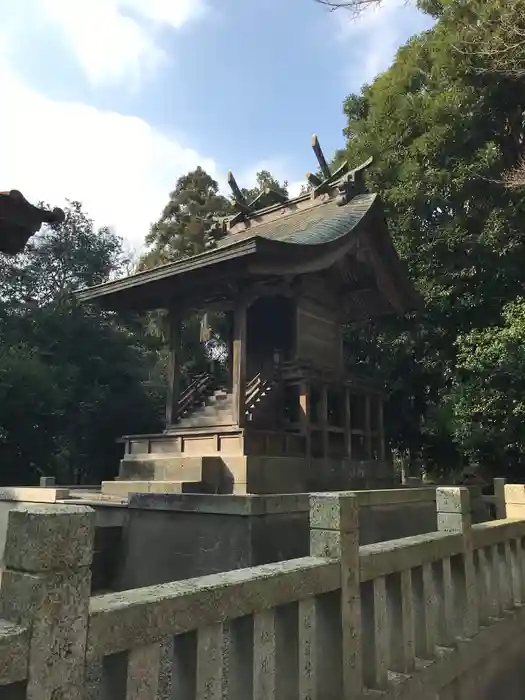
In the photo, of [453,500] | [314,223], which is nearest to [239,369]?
[314,223]

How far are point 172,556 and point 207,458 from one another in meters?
2.73

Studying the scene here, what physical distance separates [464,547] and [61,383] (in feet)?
50.7

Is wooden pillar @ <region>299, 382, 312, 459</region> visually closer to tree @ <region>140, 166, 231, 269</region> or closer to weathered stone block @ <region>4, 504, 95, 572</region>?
weathered stone block @ <region>4, 504, 95, 572</region>

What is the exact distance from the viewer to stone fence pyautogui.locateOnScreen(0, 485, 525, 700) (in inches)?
65.5

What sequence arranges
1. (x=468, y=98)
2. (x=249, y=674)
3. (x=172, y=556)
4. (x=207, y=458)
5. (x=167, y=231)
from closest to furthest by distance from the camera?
(x=249, y=674) < (x=172, y=556) < (x=207, y=458) < (x=468, y=98) < (x=167, y=231)

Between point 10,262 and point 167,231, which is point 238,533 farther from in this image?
point 167,231

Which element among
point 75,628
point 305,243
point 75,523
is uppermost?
point 305,243

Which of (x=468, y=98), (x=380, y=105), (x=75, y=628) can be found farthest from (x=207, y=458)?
(x=380, y=105)

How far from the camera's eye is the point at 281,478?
30.1ft

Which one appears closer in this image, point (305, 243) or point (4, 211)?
point (4, 211)

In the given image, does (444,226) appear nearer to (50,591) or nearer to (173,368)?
(173,368)

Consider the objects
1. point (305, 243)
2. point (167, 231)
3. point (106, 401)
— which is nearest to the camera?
point (305, 243)

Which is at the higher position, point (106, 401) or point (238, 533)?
point (106, 401)

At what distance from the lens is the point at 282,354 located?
11.9 m
